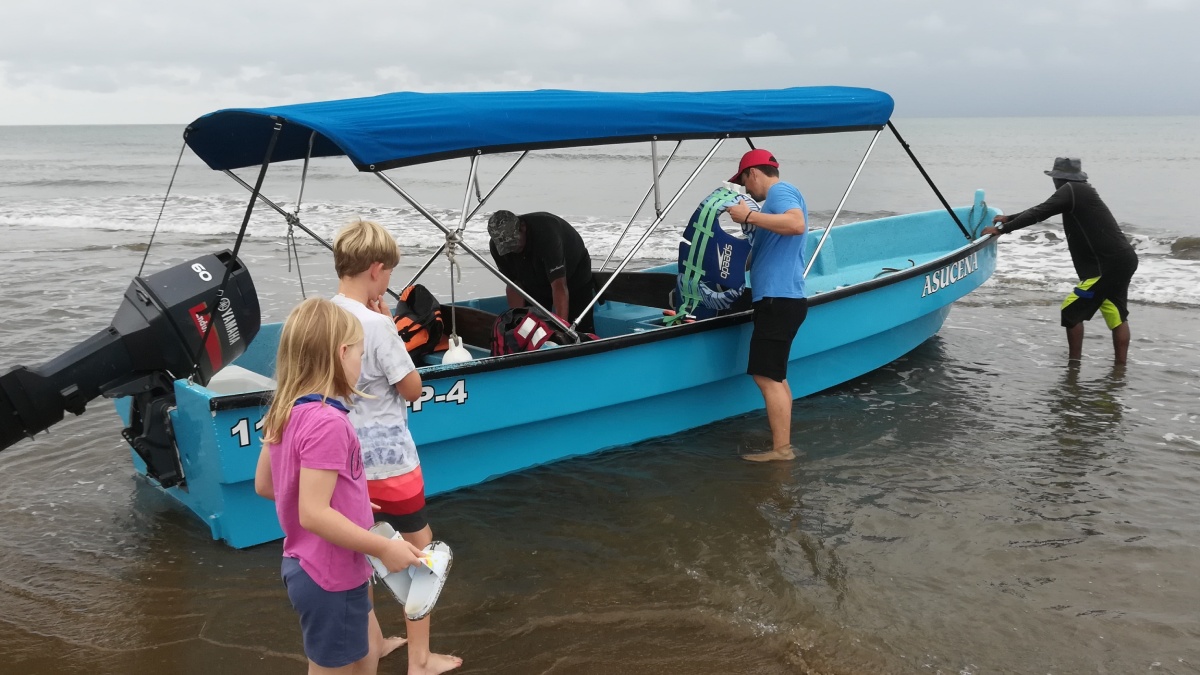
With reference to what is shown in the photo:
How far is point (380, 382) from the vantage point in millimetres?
2965

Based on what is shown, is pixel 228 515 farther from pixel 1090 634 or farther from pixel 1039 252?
pixel 1039 252

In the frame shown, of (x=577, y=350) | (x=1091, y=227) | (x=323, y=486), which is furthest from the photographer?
(x=1091, y=227)

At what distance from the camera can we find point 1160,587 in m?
4.05

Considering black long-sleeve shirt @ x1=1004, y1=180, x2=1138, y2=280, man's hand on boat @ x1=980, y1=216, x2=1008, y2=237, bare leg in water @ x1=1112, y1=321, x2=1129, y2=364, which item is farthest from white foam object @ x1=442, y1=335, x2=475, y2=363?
bare leg in water @ x1=1112, y1=321, x2=1129, y2=364

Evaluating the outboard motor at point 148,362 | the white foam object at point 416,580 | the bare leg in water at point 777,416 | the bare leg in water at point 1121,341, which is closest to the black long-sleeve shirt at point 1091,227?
the bare leg in water at point 1121,341

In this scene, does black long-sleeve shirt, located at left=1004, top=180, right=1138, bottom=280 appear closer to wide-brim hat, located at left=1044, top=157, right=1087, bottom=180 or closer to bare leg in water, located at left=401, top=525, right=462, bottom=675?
wide-brim hat, located at left=1044, top=157, right=1087, bottom=180

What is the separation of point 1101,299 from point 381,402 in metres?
6.58

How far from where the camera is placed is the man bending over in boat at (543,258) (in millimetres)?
5688

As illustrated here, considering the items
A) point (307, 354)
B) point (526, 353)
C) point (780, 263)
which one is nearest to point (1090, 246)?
point (780, 263)

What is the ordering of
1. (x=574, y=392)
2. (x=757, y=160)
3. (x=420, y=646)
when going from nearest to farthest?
(x=420, y=646), (x=574, y=392), (x=757, y=160)

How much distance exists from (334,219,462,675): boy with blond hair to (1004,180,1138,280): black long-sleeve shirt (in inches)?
238

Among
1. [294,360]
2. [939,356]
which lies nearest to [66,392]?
[294,360]

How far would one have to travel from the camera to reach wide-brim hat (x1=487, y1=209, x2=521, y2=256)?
5621mm

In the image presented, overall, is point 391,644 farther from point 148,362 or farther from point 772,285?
point 772,285
